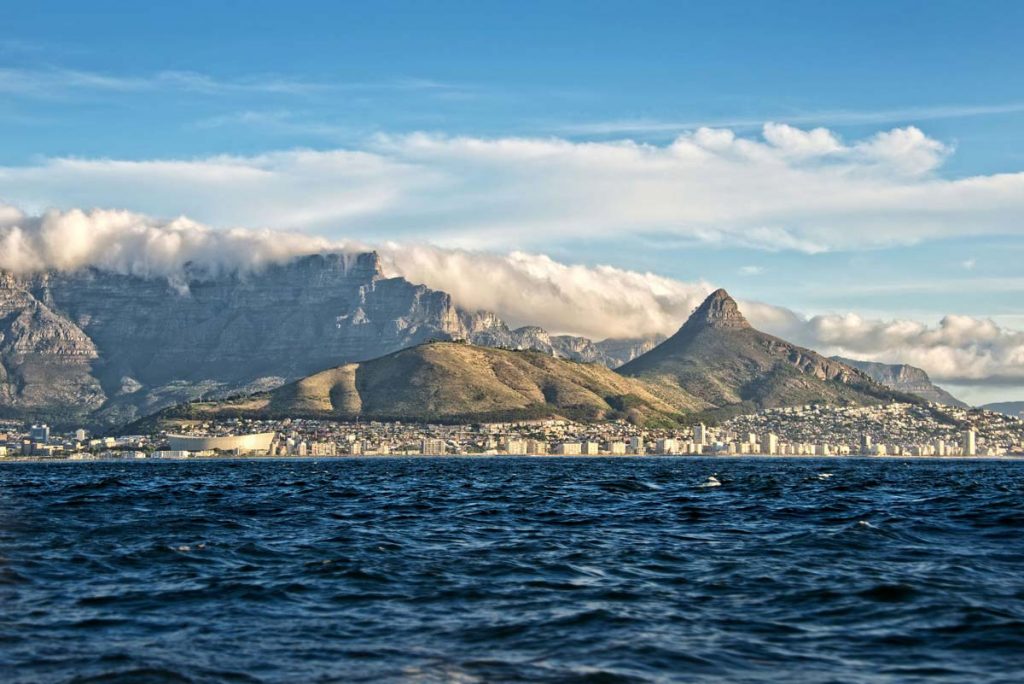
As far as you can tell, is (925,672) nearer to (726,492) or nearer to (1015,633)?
(1015,633)

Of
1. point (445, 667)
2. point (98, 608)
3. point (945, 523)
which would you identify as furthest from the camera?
point (945, 523)

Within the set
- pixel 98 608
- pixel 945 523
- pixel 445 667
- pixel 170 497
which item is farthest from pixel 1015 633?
pixel 170 497

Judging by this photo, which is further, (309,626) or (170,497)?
(170,497)

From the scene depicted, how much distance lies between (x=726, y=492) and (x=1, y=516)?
229 feet

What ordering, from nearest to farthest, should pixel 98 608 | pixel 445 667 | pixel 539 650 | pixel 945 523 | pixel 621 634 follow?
pixel 445 667, pixel 539 650, pixel 621 634, pixel 98 608, pixel 945 523

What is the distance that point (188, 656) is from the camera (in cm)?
3353

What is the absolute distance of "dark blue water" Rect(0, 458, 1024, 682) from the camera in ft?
107

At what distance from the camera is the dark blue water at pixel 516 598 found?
32719mm

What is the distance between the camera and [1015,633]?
3731 cm

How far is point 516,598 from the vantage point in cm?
4431

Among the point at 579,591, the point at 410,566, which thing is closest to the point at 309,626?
the point at 579,591

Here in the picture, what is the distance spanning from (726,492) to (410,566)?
73.0 metres

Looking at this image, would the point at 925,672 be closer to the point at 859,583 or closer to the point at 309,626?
the point at 859,583

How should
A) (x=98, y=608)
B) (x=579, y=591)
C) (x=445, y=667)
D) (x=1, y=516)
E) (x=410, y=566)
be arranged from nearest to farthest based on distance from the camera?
1. (x=445, y=667)
2. (x=98, y=608)
3. (x=579, y=591)
4. (x=410, y=566)
5. (x=1, y=516)
